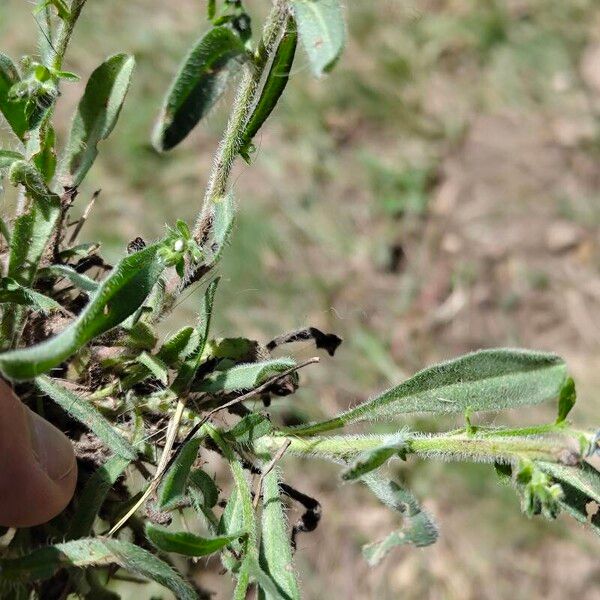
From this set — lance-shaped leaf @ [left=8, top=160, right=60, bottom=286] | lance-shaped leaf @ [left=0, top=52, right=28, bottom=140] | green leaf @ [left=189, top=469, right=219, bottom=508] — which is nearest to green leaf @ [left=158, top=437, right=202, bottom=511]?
green leaf @ [left=189, top=469, right=219, bottom=508]

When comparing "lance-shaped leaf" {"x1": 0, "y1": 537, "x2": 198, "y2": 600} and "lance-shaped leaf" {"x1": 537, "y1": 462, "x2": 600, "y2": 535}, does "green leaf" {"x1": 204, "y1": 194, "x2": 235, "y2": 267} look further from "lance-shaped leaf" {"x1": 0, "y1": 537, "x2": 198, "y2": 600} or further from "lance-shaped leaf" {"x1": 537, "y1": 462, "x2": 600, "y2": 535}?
"lance-shaped leaf" {"x1": 537, "y1": 462, "x2": 600, "y2": 535}

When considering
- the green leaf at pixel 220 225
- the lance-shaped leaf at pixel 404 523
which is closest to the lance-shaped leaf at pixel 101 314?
the green leaf at pixel 220 225

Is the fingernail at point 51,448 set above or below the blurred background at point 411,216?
above

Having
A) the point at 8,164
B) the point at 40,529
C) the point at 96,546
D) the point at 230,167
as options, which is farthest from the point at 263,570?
the point at 8,164

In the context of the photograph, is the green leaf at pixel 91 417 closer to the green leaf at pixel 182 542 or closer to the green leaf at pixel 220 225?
the green leaf at pixel 182 542

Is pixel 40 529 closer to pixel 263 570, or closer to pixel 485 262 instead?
pixel 263 570

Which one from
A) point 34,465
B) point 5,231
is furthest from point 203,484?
point 5,231
